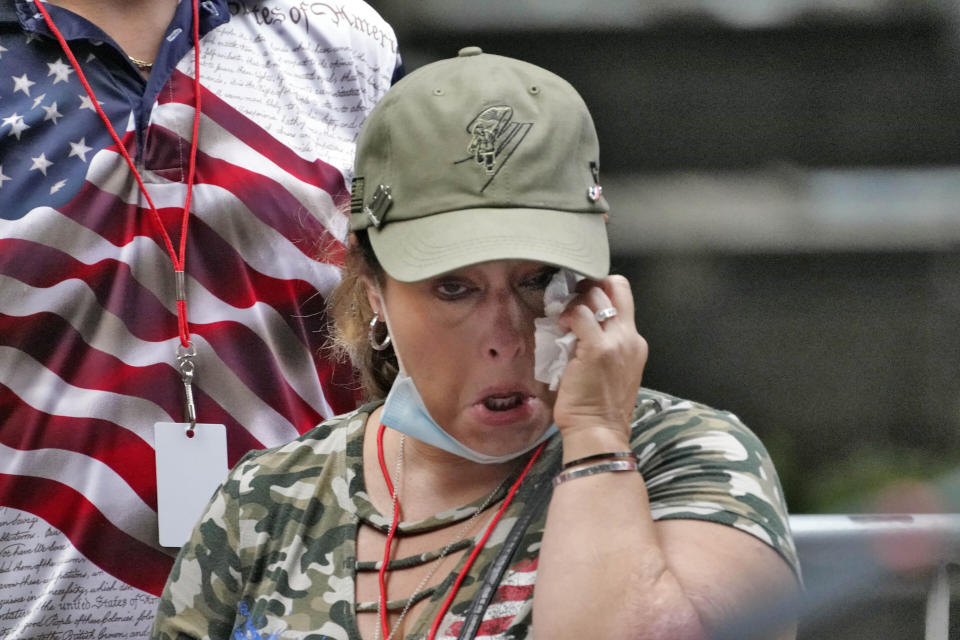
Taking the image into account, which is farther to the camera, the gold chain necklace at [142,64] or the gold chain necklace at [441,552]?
the gold chain necklace at [142,64]

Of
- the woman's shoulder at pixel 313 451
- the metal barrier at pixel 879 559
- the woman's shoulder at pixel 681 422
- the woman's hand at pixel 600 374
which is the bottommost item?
the woman's shoulder at pixel 313 451

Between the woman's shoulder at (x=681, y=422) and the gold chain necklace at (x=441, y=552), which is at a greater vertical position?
the woman's shoulder at (x=681, y=422)

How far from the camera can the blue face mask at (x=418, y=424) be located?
5.00 ft

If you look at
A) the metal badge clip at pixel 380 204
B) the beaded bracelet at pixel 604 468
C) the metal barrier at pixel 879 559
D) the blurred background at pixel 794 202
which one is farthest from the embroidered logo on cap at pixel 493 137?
the metal barrier at pixel 879 559

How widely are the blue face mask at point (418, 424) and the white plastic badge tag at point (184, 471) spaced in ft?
1.68

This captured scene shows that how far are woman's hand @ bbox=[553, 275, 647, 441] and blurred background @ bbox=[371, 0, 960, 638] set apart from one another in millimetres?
439

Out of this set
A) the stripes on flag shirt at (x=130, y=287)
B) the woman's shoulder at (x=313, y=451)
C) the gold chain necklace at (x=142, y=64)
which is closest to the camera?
the woman's shoulder at (x=313, y=451)

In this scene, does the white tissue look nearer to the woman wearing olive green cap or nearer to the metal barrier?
the woman wearing olive green cap

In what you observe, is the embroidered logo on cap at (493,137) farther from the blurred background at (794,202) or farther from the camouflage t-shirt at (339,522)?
the blurred background at (794,202)

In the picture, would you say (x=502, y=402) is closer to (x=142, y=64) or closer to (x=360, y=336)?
(x=360, y=336)

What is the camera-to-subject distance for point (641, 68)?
31.4 inches

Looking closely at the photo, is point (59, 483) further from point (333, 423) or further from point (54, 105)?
point (54, 105)

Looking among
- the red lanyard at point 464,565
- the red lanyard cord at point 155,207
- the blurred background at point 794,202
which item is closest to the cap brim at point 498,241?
the red lanyard at point 464,565

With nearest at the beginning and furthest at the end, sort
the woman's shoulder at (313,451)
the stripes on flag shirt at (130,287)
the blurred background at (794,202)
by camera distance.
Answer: the blurred background at (794,202), the woman's shoulder at (313,451), the stripes on flag shirt at (130,287)
